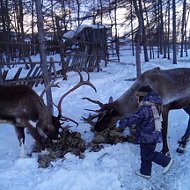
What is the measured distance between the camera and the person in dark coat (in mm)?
4422

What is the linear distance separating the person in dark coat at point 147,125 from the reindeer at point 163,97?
32.3 inches

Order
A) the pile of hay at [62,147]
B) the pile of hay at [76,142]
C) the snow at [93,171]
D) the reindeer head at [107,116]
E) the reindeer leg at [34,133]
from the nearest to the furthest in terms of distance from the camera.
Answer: the snow at [93,171] → the pile of hay at [62,147] → the pile of hay at [76,142] → the reindeer leg at [34,133] → the reindeer head at [107,116]

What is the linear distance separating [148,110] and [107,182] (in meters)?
1.12

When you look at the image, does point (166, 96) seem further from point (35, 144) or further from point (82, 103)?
point (82, 103)

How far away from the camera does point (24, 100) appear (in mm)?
5582

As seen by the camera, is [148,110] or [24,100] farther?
[24,100]

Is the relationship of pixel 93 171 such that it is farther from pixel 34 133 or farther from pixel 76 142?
pixel 34 133

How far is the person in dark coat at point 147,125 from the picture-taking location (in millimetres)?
4422

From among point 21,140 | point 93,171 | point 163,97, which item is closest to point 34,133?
point 21,140

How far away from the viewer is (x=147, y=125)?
4438mm

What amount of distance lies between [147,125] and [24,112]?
87.2 inches

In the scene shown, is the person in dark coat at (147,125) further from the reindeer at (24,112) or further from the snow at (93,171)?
the reindeer at (24,112)

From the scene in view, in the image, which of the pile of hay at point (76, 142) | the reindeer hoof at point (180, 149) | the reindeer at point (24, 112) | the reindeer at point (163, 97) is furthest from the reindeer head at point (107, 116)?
the reindeer hoof at point (180, 149)

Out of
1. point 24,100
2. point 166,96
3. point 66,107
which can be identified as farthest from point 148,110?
point 66,107
